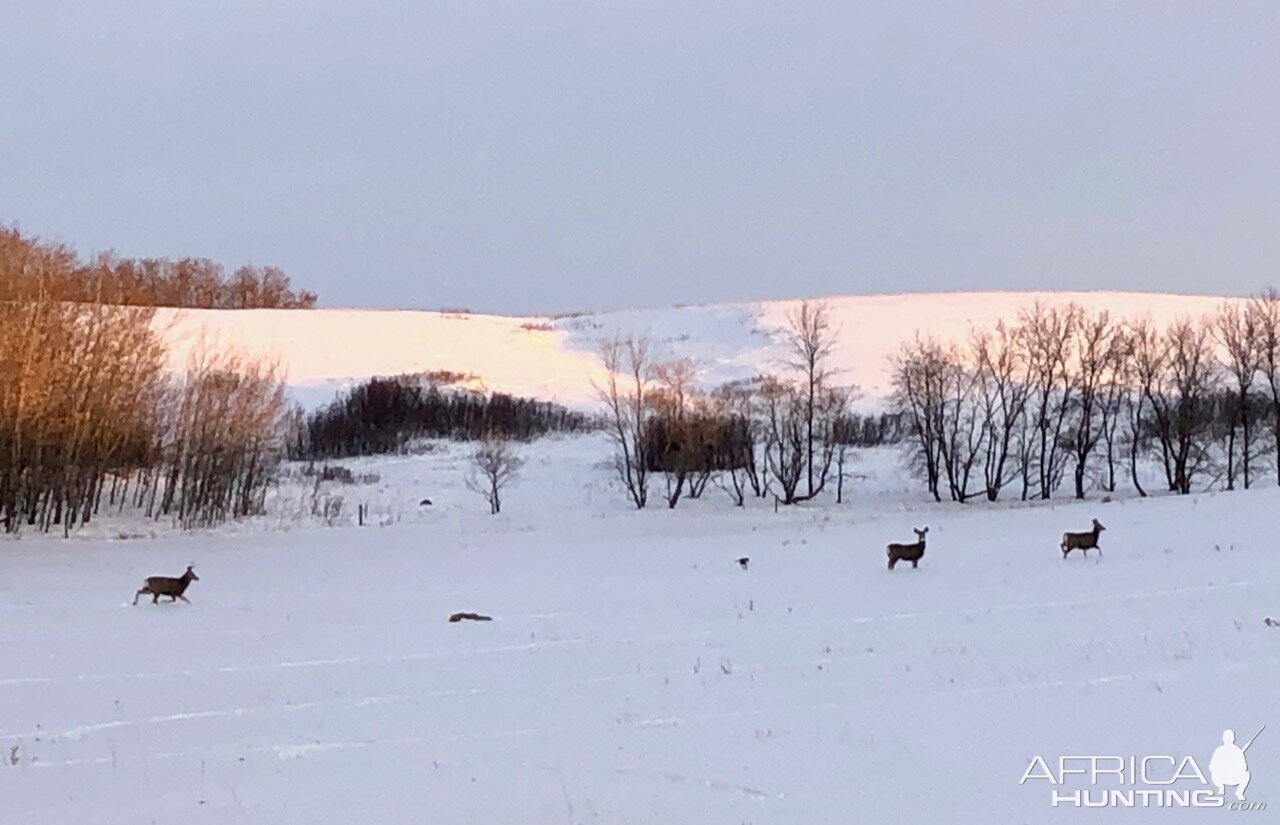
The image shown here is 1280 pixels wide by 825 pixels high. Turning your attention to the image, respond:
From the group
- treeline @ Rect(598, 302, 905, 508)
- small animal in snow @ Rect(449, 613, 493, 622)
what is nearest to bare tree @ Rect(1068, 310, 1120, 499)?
treeline @ Rect(598, 302, 905, 508)

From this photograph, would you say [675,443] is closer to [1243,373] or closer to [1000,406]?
[1000,406]

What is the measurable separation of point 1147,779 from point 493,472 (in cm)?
3495

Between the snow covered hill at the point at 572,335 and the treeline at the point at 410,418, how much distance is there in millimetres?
3346

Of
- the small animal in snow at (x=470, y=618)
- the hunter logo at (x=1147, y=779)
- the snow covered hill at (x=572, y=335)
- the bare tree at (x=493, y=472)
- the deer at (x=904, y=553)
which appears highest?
the snow covered hill at (x=572, y=335)

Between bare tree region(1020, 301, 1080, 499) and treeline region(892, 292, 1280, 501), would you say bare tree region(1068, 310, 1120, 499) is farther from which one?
bare tree region(1020, 301, 1080, 499)

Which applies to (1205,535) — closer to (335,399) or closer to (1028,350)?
(1028,350)

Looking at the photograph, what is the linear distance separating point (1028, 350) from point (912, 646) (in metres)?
41.7

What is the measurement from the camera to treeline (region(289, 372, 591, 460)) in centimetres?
5716

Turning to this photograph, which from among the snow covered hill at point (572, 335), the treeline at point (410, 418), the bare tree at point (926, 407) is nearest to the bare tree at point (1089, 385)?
the bare tree at point (926, 407)

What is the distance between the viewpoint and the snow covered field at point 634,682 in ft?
23.6

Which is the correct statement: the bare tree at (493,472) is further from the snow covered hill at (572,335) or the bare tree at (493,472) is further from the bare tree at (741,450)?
the snow covered hill at (572,335)

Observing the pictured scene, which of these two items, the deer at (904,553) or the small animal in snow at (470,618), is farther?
the deer at (904,553)

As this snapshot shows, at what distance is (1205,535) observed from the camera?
73.4 feet

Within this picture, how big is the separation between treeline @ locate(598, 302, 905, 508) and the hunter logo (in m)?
35.6
